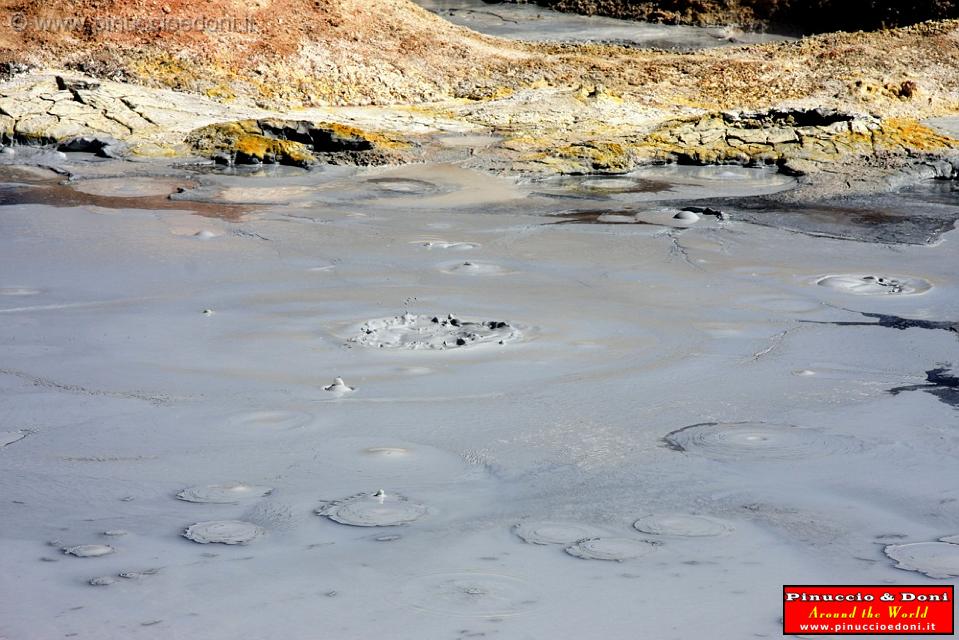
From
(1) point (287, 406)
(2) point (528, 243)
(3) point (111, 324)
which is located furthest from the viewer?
(2) point (528, 243)

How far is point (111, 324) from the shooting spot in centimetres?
489

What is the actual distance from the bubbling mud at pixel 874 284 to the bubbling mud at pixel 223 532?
11.8 feet

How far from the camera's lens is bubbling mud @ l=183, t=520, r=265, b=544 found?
9.26ft

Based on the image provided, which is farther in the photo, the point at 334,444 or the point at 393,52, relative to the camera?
the point at 393,52

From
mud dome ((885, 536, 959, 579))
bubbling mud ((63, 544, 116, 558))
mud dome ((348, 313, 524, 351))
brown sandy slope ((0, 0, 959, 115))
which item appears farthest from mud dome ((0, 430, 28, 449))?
brown sandy slope ((0, 0, 959, 115))

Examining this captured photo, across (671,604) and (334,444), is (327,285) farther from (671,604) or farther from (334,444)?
(671,604)

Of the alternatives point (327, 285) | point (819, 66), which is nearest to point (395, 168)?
point (327, 285)

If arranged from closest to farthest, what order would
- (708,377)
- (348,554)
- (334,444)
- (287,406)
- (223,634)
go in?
(223,634) < (348,554) < (334,444) < (287,406) < (708,377)

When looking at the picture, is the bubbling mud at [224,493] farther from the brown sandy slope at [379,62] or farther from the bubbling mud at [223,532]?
the brown sandy slope at [379,62]

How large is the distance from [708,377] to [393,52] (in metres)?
11.9

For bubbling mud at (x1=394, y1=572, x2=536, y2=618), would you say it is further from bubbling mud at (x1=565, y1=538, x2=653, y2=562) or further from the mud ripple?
the mud ripple

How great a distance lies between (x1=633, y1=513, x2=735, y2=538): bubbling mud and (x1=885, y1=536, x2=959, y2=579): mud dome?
0.41 metres

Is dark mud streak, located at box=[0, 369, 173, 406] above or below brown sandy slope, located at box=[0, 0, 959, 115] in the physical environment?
below

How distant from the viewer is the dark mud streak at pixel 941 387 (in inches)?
158
